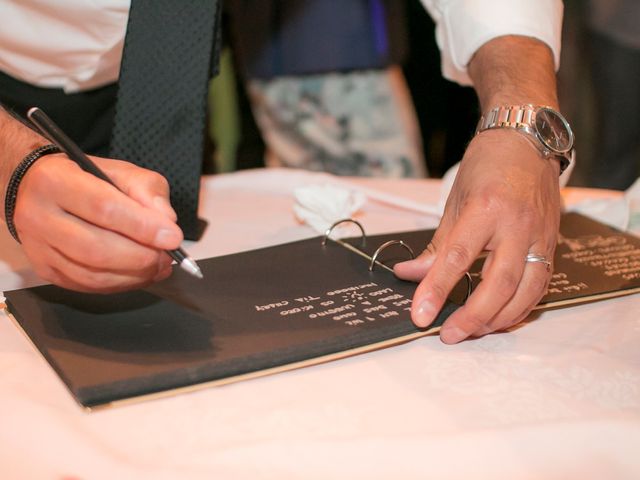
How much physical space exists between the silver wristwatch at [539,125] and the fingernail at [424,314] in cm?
29

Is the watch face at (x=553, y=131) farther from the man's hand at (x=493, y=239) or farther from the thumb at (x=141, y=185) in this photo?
the thumb at (x=141, y=185)

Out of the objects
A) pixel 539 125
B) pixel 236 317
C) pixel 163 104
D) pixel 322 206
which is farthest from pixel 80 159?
pixel 539 125

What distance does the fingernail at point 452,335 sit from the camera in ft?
2.55

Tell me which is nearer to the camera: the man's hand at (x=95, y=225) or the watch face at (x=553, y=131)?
the man's hand at (x=95, y=225)

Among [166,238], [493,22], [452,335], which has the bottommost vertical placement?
[452,335]

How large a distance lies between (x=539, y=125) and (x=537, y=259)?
0.20 m

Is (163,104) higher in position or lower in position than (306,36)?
higher

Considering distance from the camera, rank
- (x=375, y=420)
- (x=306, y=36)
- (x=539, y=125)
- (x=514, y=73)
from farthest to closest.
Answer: (x=306, y=36) → (x=514, y=73) → (x=539, y=125) → (x=375, y=420)

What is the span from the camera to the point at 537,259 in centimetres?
84

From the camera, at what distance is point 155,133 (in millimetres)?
1027

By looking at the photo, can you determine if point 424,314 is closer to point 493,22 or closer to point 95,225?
point 95,225

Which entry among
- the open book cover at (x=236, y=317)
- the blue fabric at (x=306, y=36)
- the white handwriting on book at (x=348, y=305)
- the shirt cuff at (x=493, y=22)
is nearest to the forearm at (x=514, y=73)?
the shirt cuff at (x=493, y=22)

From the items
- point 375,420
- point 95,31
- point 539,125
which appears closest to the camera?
point 375,420

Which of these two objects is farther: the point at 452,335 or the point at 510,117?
the point at 510,117
